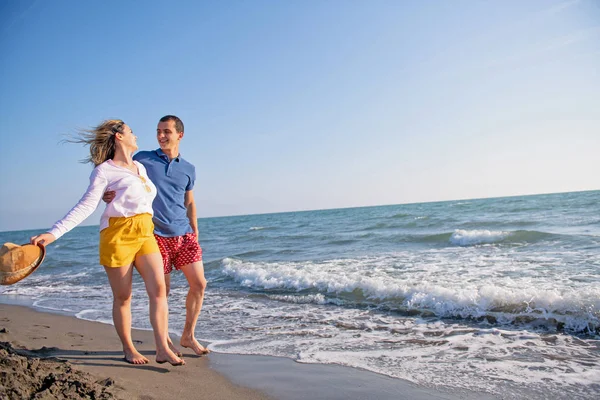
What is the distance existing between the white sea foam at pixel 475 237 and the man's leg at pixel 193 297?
10354 millimetres

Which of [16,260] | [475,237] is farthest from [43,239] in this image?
[475,237]

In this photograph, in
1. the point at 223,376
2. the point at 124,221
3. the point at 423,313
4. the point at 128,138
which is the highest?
the point at 128,138

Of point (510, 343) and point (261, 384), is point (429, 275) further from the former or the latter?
point (261, 384)

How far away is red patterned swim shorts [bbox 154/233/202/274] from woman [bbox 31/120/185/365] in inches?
12.4

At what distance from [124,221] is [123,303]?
0.64m

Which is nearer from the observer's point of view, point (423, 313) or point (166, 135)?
point (166, 135)

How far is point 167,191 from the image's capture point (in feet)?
10.5

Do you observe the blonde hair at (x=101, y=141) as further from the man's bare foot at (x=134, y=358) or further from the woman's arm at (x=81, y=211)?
the man's bare foot at (x=134, y=358)

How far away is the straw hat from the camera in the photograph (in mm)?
2162

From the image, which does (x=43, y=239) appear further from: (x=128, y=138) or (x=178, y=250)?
(x=178, y=250)

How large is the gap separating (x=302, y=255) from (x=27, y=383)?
980 cm

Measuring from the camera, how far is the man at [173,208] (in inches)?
124

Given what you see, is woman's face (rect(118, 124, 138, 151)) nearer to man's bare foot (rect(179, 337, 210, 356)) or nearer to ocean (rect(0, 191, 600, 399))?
man's bare foot (rect(179, 337, 210, 356))

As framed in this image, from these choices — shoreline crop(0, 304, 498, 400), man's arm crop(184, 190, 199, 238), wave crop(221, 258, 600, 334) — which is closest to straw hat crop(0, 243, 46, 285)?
shoreline crop(0, 304, 498, 400)
